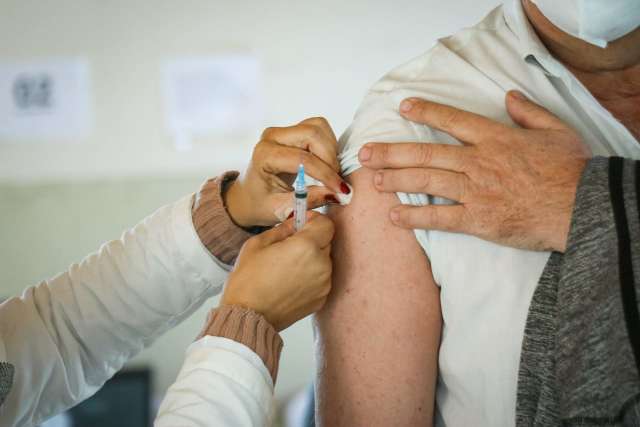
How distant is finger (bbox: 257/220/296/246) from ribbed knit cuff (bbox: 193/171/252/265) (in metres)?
0.19

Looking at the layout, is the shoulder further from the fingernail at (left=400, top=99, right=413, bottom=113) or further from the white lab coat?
the white lab coat

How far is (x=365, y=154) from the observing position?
1144 millimetres

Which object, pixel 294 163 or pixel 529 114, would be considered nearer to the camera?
pixel 529 114

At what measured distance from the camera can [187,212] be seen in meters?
1.41

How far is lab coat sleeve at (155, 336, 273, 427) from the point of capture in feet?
3.16

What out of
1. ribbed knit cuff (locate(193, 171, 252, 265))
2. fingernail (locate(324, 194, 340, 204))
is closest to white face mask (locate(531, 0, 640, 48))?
fingernail (locate(324, 194, 340, 204))

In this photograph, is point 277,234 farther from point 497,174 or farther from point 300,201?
point 497,174

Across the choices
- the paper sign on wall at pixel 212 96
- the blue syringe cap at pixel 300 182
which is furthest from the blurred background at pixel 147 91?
the blue syringe cap at pixel 300 182

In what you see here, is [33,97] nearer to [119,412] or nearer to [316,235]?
[119,412]

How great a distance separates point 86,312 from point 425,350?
2.18 ft

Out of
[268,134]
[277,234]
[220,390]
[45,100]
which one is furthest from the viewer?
[45,100]

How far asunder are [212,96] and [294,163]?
181 centimetres

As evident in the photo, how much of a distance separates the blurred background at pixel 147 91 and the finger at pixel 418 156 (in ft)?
6.24

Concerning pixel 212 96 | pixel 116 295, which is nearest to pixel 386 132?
pixel 116 295
